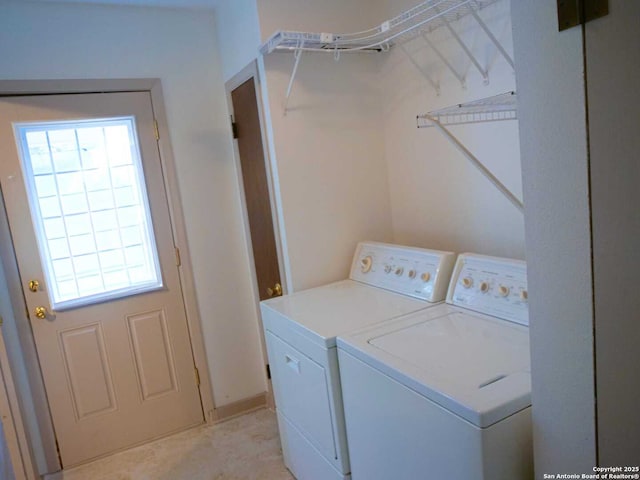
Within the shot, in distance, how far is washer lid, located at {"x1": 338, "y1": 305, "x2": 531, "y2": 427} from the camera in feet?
3.46

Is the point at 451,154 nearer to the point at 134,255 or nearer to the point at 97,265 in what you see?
the point at 134,255

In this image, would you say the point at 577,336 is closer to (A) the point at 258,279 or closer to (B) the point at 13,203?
(A) the point at 258,279

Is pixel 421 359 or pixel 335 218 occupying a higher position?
pixel 335 218

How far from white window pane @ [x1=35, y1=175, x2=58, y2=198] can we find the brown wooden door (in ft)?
3.37

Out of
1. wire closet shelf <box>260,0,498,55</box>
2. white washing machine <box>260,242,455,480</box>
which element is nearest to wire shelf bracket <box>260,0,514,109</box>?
wire closet shelf <box>260,0,498,55</box>

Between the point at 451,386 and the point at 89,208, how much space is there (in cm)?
216

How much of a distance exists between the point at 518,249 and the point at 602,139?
3.74 feet

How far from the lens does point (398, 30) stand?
2.01 m

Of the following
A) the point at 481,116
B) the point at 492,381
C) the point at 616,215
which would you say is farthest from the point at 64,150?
the point at 616,215

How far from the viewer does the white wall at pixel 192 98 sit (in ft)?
7.41

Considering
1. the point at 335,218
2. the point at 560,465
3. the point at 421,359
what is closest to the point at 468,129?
the point at 335,218

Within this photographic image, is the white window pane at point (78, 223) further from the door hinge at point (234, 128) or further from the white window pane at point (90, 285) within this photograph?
the door hinge at point (234, 128)

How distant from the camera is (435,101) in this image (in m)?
2.07

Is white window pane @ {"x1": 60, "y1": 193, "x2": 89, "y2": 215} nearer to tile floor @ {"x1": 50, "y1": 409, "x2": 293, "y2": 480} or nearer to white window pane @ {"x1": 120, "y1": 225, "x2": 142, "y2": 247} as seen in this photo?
white window pane @ {"x1": 120, "y1": 225, "x2": 142, "y2": 247}
